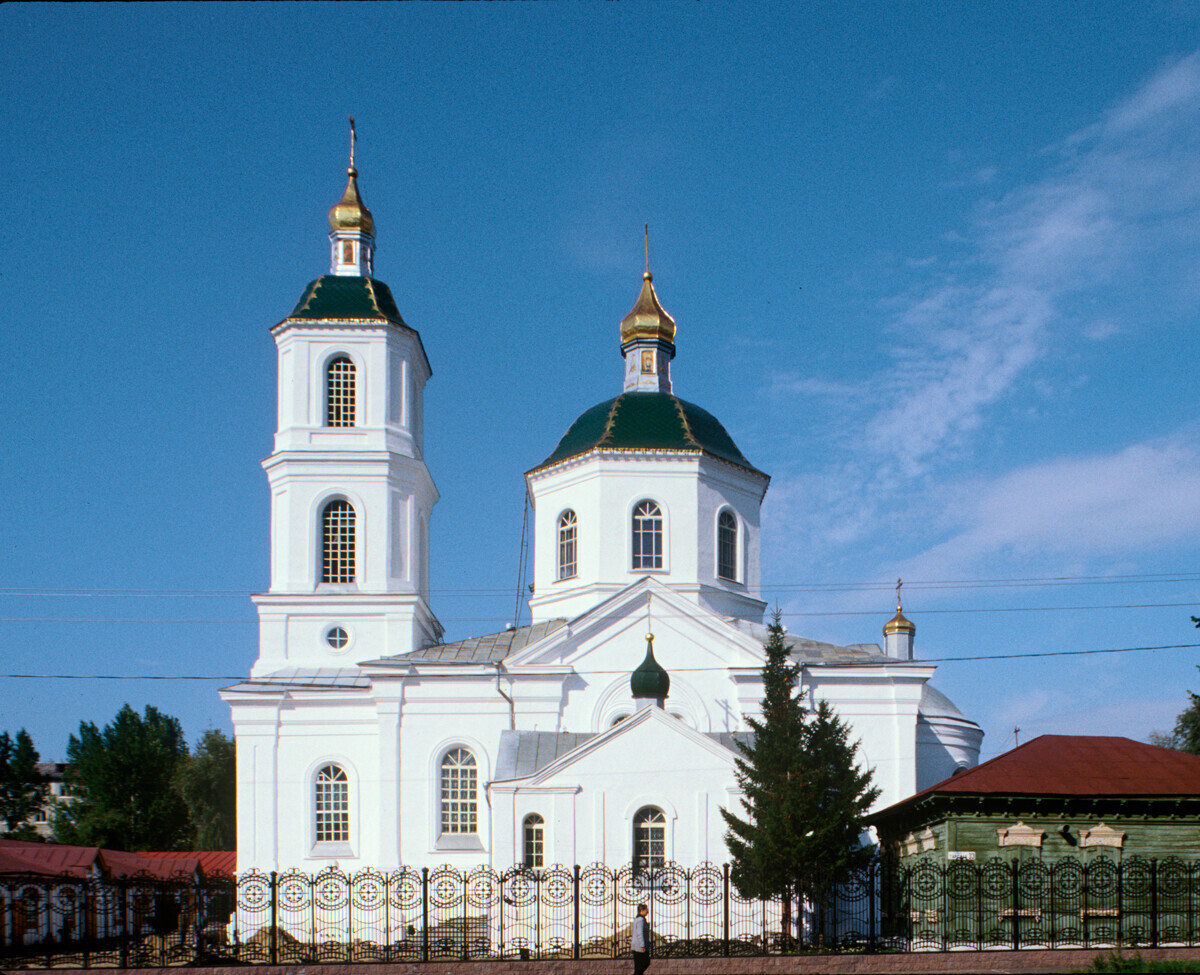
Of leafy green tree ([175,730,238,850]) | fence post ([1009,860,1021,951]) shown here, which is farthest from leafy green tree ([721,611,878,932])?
leafy green tree ([175,730,238,850])

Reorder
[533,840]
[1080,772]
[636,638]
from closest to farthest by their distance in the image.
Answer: [1080,772] → [533,840] → [636,638]

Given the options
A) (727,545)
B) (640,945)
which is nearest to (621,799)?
(640,945)

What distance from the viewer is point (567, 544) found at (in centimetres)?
2891

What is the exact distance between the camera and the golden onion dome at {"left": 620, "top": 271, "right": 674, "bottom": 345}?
31.4 metres

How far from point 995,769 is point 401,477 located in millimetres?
14323

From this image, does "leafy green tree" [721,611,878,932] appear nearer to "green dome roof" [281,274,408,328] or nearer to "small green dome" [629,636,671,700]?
"small green dome" [629,636,671,700]

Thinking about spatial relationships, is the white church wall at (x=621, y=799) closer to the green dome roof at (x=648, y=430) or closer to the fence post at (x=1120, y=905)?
the fence post at (x=1120, y=905)

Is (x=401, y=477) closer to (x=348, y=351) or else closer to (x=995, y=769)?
(x=348, y=351)

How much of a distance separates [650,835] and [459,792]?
5126 millimetres

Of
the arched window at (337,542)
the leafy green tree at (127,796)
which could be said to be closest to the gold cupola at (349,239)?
the arched window at (337,542)

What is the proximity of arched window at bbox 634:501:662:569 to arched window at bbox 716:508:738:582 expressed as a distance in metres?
1.47

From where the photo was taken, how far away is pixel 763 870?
65.1 feet

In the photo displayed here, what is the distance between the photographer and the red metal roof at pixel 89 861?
27438mm

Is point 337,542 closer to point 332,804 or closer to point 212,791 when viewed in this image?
point 332,804
